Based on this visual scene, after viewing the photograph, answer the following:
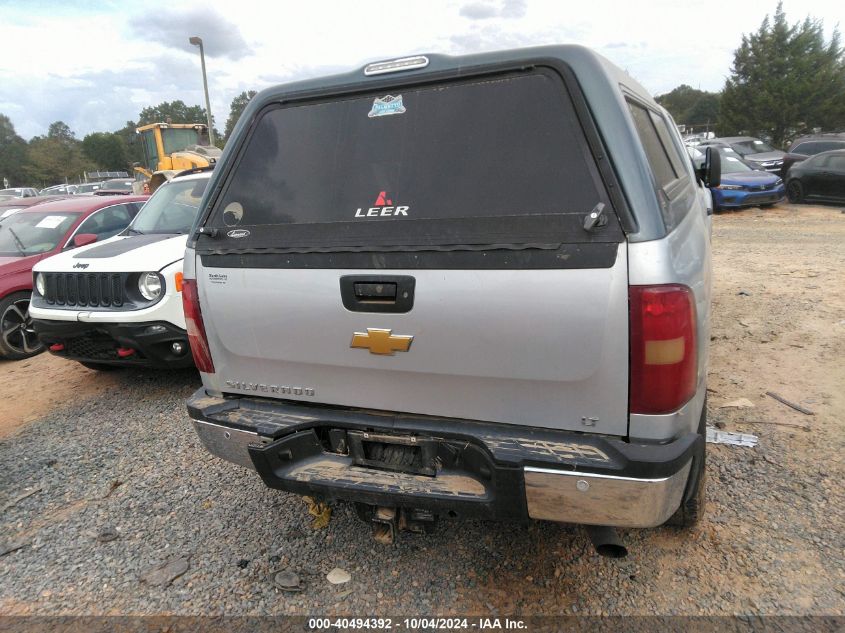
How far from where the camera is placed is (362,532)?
313 centimetres

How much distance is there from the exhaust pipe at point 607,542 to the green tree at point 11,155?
8627 centimetres

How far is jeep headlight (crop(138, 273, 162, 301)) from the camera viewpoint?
487cm

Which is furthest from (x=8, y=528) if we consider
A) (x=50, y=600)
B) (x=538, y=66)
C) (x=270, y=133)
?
(x=538, y=66)

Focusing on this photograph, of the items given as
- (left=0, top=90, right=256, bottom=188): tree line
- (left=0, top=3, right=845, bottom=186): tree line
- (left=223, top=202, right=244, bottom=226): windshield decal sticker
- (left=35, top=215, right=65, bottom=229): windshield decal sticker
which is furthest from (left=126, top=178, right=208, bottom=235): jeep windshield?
(left=0, top=90, right=256, bottom=188): tree line

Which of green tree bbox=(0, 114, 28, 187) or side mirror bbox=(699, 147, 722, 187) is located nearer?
side mirror bbox=(699, 147, 722, 187)

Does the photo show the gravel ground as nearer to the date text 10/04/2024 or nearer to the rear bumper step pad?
the date text 10/04/2024

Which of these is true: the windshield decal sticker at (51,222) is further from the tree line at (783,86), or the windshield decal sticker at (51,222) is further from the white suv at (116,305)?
the tree line at (783,86)

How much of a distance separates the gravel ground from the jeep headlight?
3.54 ft

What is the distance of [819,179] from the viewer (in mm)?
14711

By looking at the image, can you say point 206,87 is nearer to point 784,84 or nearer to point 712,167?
point 712,167

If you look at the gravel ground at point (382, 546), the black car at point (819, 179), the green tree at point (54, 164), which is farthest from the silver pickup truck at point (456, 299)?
the green tree at point (54, 164)

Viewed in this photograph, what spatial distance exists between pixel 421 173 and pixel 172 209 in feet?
15.9

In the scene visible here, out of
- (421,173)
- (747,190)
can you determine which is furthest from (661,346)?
(747,190)

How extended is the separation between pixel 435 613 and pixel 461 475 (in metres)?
0.71
